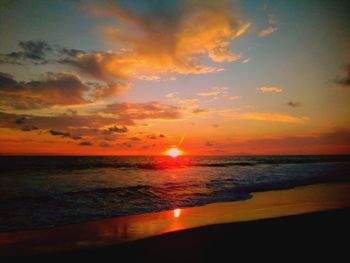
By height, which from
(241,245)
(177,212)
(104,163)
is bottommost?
(177,212)

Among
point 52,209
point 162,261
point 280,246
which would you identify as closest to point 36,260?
point 162,261

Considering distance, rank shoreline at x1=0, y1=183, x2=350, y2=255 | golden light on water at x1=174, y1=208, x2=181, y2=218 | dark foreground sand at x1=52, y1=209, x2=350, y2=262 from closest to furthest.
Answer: dark foreground sand at x1=52, y1=209, x2=350, y2=262
shoreline at x1=0, y1=183, x2=350, y2=255
golden light on water at x1=174, y1=208, x2=181, y2=218

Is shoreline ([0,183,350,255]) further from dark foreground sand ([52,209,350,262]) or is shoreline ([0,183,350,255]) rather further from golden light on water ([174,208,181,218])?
dark foreground sand ([52,209,350,262])

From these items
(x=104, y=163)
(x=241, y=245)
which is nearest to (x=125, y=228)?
(x=241, y=245)

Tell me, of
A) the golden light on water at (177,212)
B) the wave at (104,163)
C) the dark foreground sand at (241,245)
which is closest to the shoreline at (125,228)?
the golden light on water at (177,212)

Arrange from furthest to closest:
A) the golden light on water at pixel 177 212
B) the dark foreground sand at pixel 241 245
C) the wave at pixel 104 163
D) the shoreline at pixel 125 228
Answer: the wave at pixel 104 163
the golden light on water at pixel 177 212
the shoreline at pixel 125 228
the dark foreground sand at pixel 241 245

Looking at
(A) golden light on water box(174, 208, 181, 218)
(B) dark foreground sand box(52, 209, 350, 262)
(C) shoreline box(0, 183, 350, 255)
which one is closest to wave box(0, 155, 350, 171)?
(A) golden light on water box(174, 208, 181, 218)

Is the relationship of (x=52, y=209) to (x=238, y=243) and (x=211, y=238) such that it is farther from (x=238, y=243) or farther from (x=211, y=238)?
(x=238, y=243)

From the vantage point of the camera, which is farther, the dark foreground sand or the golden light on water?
the golden light on water

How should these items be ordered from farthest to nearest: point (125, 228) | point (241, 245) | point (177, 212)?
point (177, 212), point (125, 228), point (241, 245)

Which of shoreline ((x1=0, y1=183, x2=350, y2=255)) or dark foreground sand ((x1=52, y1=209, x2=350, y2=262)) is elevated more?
dark foreground sand ((x1=52, y1=209, x2=350, y2=262))

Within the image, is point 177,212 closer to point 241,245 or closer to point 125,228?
point 125,228

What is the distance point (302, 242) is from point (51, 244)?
23.4ft

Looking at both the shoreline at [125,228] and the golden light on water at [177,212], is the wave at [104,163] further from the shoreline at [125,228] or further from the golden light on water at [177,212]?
the shoreline at [125,228]
